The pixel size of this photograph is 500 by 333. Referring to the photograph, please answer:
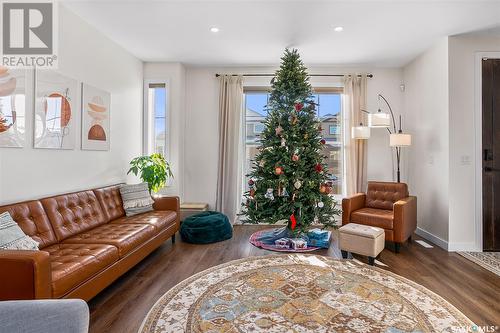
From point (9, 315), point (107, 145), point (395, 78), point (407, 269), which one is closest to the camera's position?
point (9, 315)

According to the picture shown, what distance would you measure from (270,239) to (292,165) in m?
1.19

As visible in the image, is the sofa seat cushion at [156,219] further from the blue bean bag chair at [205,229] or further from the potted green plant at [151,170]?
the potted green plant at [151,170]

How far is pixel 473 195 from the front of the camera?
3664 mm

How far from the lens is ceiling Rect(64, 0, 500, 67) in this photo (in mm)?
3055

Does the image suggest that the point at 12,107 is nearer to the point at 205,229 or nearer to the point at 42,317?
the point at 42,317

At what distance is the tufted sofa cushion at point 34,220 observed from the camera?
2312mm

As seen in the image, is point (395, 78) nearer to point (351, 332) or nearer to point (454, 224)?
point (454, 224)

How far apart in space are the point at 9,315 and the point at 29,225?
171 centimetres

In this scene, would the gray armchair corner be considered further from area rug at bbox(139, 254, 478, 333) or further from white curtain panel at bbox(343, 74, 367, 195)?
white curtain panel at bbox(343, 74, 367, 195)

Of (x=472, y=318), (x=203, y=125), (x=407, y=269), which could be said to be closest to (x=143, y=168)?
(x=203, y=125)

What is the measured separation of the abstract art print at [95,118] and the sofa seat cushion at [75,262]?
157 cm

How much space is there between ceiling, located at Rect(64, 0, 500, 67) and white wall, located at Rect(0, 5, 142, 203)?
240mm

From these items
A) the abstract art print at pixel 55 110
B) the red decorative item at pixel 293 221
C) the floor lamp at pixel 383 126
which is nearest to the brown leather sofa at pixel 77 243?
the abstract art print at pixel 55 110

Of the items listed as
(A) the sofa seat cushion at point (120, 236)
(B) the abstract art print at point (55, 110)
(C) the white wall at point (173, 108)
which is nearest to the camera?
(A) the sofa seat cushion at point (120, 236)
